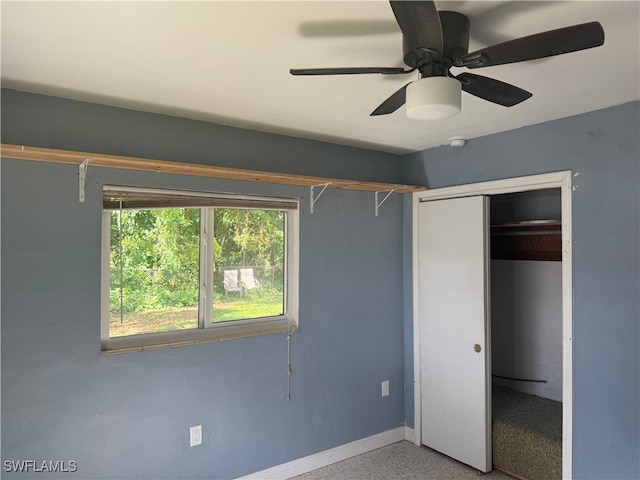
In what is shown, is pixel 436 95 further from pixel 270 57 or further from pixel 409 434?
pixel 409 434

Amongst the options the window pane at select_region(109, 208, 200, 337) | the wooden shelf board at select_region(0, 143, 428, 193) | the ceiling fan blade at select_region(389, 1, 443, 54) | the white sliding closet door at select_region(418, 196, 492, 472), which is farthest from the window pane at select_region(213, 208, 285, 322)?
the ceiling fan blade at select_region(389, 1, 443, 54)

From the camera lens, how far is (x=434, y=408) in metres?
3.33

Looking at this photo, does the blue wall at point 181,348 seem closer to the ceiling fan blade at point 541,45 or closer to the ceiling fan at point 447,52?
the ceiling fan at point 447,52

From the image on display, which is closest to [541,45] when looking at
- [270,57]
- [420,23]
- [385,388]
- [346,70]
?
[420,23]

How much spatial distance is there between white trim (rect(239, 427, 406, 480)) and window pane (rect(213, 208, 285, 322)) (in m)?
1.02

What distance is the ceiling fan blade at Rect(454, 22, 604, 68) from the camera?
46.4 inches

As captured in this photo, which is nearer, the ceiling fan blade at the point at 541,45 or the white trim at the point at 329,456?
the ceiling fan blade at the point at 541,45

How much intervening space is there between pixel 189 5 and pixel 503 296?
351cm

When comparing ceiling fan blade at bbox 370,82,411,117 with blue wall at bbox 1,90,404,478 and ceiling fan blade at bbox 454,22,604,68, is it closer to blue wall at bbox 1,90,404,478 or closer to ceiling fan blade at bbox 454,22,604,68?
ceiling fan blade at bbox 454,22,604,68

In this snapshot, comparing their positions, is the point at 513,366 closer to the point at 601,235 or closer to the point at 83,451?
the point at 601,235

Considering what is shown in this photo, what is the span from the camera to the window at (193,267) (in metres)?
2.46

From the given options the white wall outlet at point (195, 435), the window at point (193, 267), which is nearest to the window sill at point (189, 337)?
the window at point (193, 267)

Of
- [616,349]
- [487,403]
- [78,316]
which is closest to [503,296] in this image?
[487,403]

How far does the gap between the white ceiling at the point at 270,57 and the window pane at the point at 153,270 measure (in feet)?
2.11
